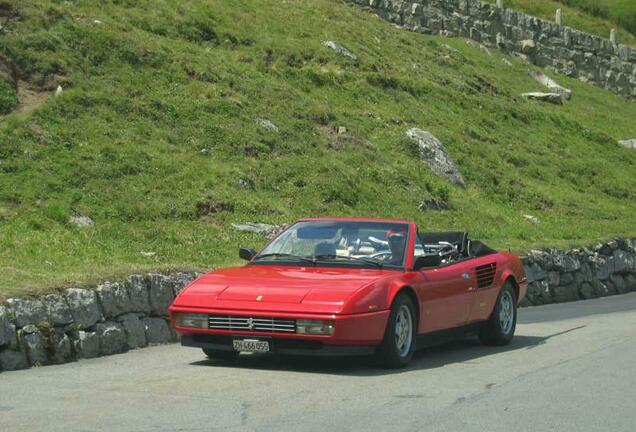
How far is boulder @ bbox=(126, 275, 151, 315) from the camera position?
39.0 feet

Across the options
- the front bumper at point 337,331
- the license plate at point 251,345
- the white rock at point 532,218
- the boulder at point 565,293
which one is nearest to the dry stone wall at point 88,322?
the front bumper at point 337,331

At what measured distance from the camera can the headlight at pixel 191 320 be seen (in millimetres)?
10234

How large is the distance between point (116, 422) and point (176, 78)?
16.2 m

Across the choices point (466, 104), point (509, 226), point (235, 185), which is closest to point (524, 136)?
point (466, 104)

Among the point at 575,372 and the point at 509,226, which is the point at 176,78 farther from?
the point at 575,372

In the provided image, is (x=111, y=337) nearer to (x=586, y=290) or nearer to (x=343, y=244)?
(x=343, y=244)

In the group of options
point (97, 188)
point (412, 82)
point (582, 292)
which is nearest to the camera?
point (97, 188)

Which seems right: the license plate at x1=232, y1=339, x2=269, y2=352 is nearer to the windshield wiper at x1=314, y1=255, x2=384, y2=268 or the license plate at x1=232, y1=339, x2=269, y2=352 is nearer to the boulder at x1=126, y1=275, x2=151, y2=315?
the windshield wiper at x1=314, y1=255, x2=384, y2=268

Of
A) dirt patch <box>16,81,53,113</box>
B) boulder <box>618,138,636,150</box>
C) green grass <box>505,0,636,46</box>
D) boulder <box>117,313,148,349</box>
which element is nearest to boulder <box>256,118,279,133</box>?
dirt patch <box>16,81,53,113</box>

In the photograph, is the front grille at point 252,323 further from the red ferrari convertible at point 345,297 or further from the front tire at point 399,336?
the front tire at point 399,336

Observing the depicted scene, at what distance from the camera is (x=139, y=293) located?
12000mm

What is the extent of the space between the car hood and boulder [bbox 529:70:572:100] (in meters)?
32.3

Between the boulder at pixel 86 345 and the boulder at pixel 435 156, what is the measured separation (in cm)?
1537

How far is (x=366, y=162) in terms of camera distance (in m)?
23.9
